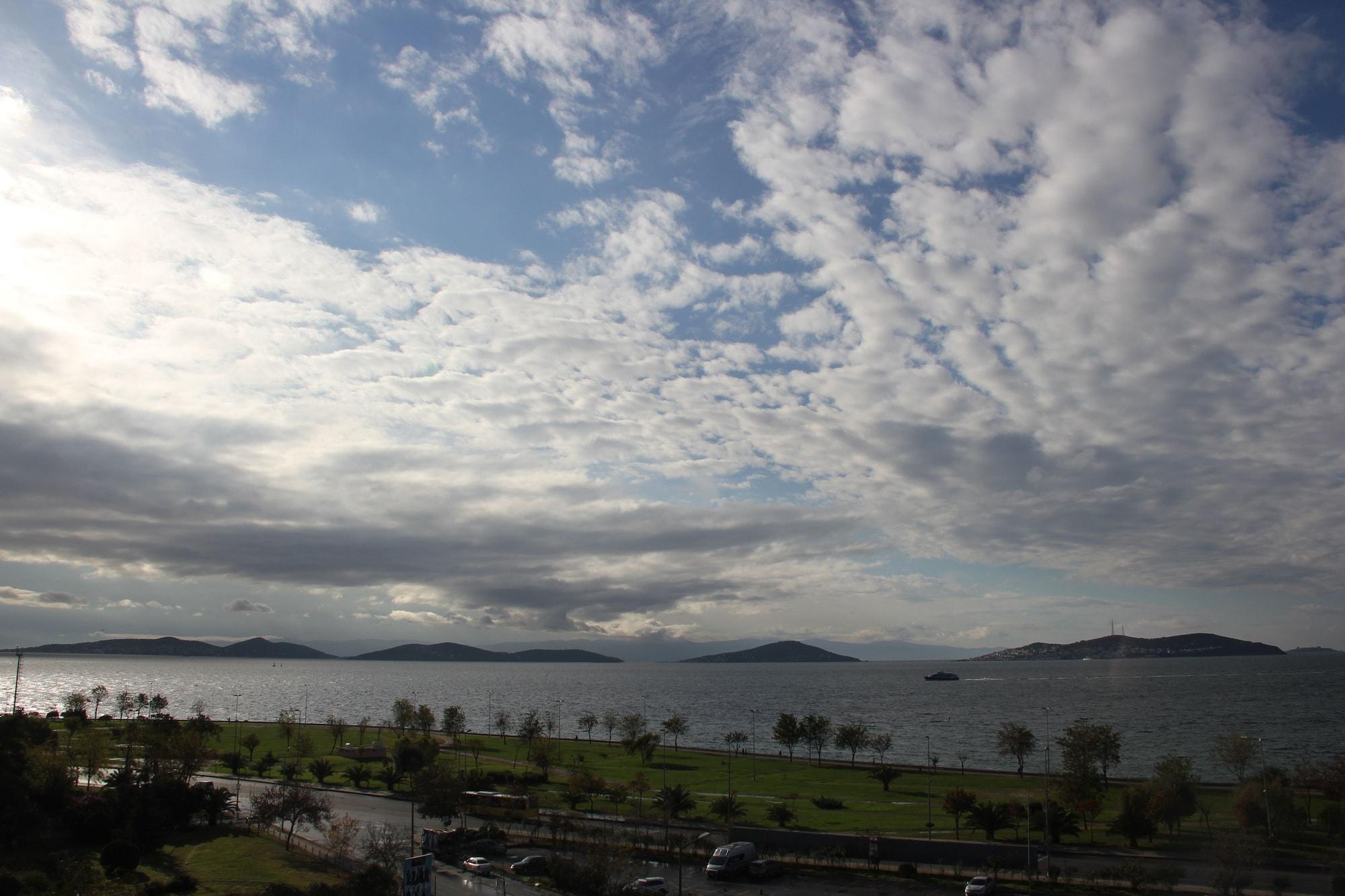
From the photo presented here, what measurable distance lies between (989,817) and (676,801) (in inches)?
900

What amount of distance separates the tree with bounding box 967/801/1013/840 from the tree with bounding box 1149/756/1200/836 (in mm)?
9468

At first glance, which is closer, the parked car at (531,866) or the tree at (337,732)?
the parked car at (531,866)

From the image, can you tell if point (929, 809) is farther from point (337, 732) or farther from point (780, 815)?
point (337, 732)

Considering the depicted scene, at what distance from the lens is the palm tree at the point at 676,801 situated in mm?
64375

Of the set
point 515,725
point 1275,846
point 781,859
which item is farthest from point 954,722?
point 781,859

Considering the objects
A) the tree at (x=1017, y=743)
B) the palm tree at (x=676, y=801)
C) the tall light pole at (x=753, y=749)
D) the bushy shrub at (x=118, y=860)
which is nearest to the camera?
the bushy shrub at (x=118, y=860)

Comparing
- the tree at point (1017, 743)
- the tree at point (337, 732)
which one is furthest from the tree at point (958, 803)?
the tree at point (337, 732)

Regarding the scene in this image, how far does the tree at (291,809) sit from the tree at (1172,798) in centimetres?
5537

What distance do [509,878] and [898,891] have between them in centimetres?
2141

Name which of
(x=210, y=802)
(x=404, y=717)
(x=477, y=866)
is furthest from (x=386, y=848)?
(x=404, y=717)

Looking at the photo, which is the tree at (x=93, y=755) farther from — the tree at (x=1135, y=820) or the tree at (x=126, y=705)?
the tree at (x=126, y=705)

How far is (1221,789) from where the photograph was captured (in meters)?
75.8

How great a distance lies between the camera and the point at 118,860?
44.8 m

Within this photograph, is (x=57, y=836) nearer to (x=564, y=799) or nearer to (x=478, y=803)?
(x=478, y=803)
